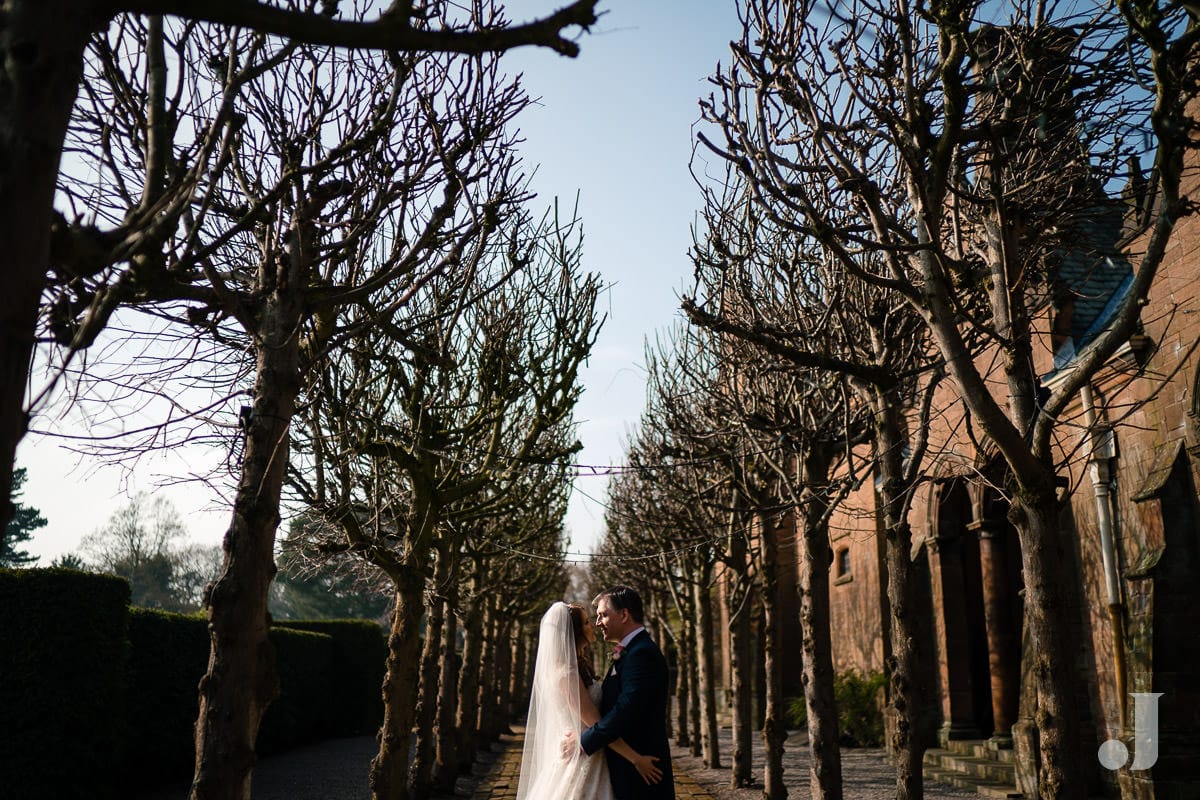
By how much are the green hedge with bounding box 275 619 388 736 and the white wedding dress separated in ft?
60.4

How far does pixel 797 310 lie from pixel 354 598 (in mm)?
53748

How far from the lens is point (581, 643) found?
600 cm

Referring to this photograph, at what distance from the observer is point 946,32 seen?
5715mm

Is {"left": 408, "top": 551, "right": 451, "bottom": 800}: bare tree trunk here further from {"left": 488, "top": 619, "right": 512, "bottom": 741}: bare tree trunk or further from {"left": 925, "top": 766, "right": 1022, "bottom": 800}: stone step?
{"left": 488, "top": 619, "right": 512, "bottom": 741}: bare tree trunk

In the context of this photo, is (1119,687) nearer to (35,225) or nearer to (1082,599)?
(1082,599)

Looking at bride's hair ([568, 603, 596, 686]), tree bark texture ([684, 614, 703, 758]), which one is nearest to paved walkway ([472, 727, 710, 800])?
tree bark texture ([684, 614, 703, 758])

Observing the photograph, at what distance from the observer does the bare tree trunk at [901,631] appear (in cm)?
766

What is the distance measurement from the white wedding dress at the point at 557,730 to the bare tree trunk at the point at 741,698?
923 centimetres

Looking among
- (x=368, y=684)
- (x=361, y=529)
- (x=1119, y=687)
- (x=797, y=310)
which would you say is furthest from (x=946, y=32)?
(x=368, y=684)

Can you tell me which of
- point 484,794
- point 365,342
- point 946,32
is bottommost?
point 484,794

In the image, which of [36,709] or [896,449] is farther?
[36,709]

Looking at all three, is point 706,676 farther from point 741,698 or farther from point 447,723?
point 447,723

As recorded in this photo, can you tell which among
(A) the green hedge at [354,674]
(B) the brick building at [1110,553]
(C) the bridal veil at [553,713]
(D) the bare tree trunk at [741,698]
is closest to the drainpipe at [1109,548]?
(B) the brick building at [1110,553]

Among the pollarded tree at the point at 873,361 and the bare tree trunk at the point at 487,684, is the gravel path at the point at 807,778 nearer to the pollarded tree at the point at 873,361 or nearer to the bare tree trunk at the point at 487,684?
the bare tree trunk at the point at 487,684
